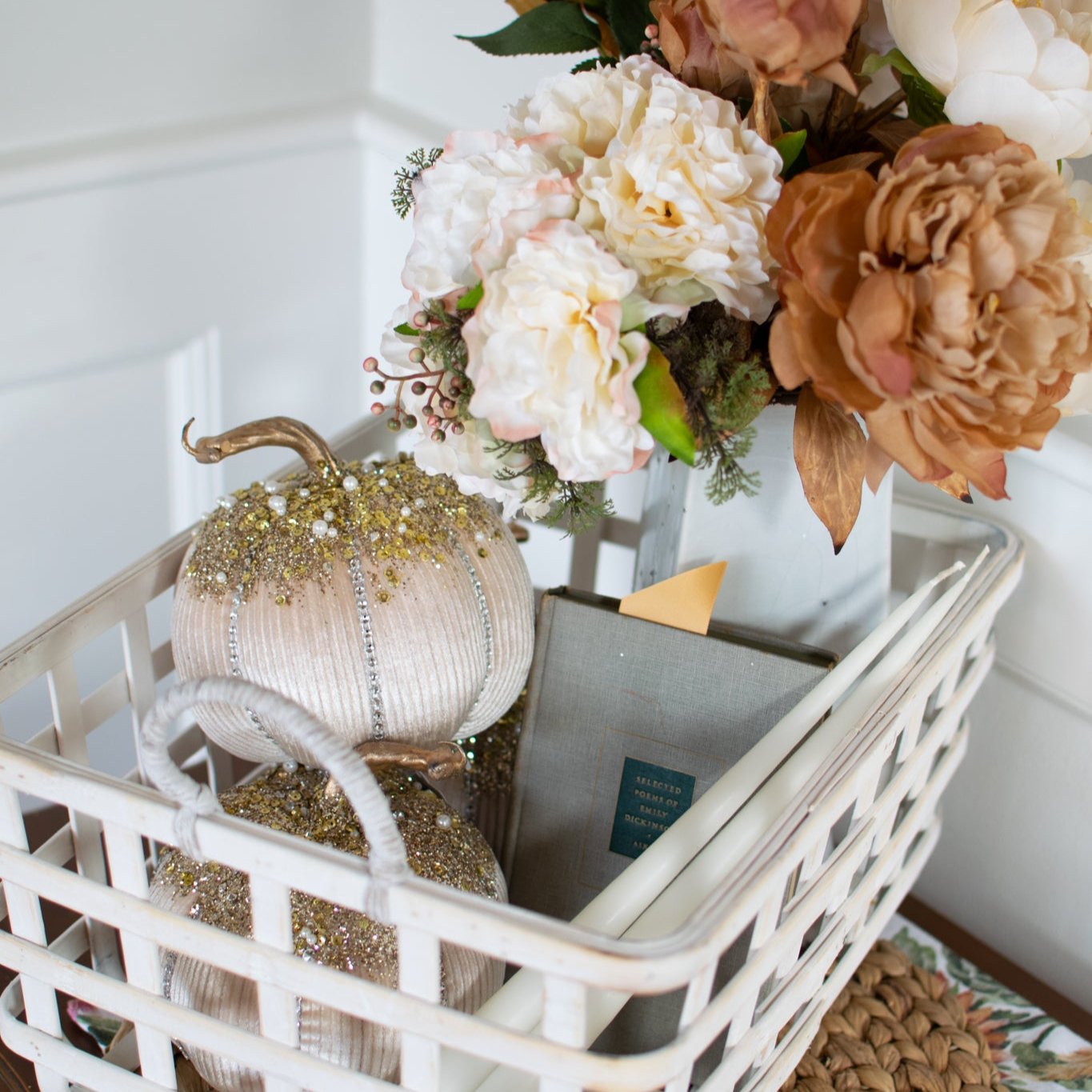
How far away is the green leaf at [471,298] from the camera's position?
0.46 metres

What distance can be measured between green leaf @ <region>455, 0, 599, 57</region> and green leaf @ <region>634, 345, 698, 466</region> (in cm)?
23

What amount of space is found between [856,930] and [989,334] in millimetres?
331

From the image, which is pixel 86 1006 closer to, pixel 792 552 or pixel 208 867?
pixel 208 867

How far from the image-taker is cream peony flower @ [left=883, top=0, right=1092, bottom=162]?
0.44 meters

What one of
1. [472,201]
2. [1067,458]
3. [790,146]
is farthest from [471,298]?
[1067,458]

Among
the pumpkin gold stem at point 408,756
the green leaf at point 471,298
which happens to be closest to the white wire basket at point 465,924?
the pumpkin gold stem at point 408,756

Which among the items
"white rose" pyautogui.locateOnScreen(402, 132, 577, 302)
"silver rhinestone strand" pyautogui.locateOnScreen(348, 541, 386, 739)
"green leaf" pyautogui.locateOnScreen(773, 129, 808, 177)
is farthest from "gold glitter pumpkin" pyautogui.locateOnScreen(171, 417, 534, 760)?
"green leaf" pyautogui.locateOnScreen(773, 129, 808, 177)

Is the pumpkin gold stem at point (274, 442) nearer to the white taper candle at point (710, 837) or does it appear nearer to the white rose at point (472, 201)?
the white rose at point (472, 201)

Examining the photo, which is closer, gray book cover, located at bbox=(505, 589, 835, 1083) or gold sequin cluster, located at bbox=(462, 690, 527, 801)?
gray book cover, located at bbox=(505, 589, 835, 1083)

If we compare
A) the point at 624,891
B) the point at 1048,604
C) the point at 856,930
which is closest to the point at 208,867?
the point at 624,891

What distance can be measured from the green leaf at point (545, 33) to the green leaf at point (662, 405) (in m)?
0.23

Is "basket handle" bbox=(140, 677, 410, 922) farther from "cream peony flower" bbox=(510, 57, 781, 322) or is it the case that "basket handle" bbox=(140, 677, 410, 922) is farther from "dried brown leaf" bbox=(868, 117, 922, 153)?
"dried brown leaf" bbox=(868, 117, 922, 153)

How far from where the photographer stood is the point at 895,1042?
0.64 m

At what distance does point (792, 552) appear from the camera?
24.4 inches
